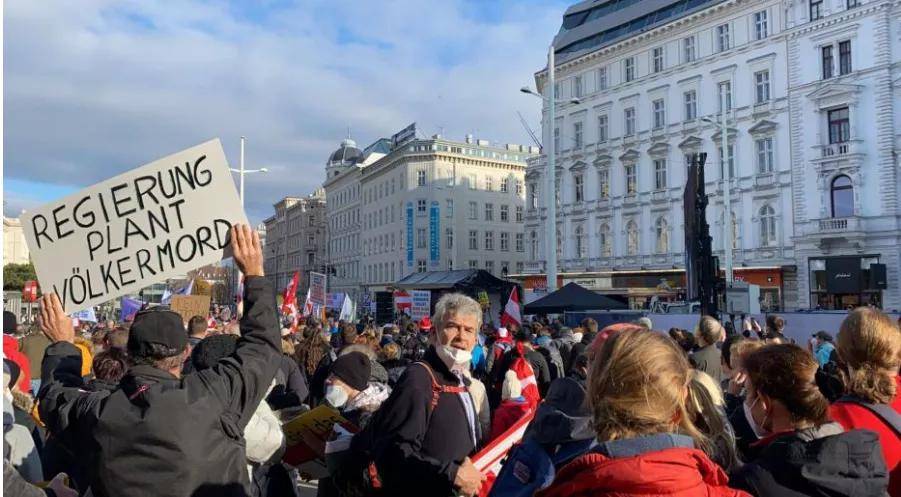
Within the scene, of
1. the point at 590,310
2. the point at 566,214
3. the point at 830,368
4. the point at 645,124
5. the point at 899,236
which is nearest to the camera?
the point at 830,368

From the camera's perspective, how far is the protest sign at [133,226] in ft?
11.1

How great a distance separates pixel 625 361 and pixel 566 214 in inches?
1932

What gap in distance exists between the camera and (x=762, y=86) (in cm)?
3975

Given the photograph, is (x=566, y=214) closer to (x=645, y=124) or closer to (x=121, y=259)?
(x=645, y=124)

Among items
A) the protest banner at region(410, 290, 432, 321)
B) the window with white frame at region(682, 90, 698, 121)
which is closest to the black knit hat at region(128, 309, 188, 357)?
the protest banner at region(410, 290, 432, 321)

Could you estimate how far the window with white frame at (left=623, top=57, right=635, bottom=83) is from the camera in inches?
1849

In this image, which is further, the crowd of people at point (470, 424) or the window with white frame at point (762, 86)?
the window with white frame at point (762, 86)

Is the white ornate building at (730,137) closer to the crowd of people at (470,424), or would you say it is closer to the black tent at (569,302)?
the black tent at (569,302)

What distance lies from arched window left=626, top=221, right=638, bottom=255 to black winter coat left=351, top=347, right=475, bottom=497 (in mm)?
43267

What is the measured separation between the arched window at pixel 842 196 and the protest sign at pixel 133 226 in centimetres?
3728

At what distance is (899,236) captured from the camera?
33031 millimetres

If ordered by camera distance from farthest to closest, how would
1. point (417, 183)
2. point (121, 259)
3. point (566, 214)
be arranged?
point (417, 183)
point (566, 214)
point (121, 259)

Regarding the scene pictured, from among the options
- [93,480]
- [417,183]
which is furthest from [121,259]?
[417,183]

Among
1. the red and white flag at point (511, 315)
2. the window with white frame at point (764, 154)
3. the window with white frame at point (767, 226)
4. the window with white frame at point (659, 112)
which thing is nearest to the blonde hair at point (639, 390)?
the red and white flag at point (511, 315)
